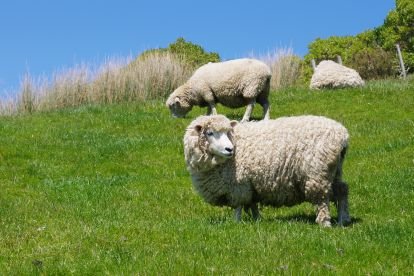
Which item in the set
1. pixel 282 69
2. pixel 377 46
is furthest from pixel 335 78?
pixel 377 46

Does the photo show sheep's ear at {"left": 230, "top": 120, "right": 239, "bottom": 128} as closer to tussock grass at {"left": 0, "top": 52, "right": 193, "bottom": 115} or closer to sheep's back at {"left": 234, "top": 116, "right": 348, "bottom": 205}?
sheep's back at {"left": 234, "top": 116, "right": 348, "bottom": 205}

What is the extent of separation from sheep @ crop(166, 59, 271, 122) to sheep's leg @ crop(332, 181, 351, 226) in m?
8.45

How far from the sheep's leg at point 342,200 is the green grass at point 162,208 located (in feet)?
1.22

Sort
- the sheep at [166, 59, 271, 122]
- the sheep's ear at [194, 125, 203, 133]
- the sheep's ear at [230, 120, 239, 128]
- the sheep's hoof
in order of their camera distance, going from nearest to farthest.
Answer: the sheep's hoof
the sheep's ear at [194, 125, 203, 133]
the sheep's ear at [230, 120, 239, 128]
the sheep at [166, 59, 271, 122]

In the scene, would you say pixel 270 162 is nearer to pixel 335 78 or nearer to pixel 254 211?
pixel 254 211

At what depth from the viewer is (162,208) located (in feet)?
34.7

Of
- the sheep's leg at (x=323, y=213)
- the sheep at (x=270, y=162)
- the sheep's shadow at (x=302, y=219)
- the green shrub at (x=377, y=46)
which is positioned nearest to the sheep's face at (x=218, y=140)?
Result: the sheep at (x=270, y=162)

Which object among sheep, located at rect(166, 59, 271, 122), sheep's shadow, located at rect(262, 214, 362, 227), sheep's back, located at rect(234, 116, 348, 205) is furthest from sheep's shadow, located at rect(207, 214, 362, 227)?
Answer: sheep, located at rect(166, 59, 271, 122)

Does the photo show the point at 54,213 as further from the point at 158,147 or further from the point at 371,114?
the point at 371,114

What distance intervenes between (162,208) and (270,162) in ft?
8.46

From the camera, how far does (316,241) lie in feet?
23.1

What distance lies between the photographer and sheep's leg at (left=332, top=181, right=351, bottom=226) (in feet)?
28.3

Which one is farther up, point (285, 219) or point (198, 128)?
point (198, 128)

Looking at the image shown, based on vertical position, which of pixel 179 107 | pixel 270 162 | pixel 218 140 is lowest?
pixel 270 162
